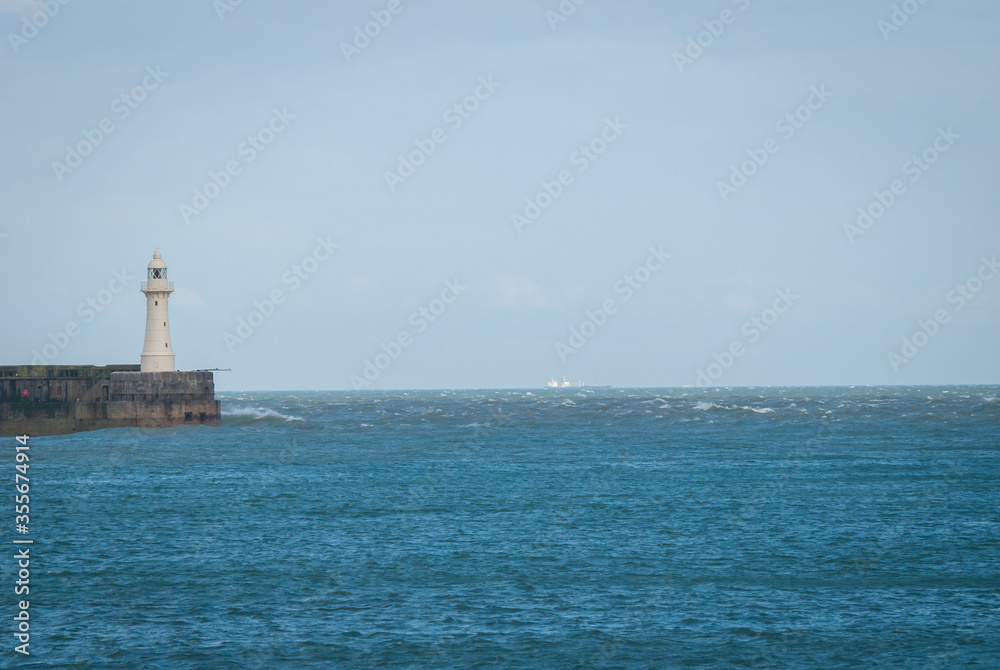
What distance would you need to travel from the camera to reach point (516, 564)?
26.7m

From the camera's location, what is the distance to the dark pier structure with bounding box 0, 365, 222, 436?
74500 mm

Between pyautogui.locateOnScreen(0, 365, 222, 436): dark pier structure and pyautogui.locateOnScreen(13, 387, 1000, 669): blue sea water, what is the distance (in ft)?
63.7

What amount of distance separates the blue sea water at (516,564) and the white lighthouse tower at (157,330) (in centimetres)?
2072

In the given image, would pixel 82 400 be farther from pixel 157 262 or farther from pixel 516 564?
pixel 516 564

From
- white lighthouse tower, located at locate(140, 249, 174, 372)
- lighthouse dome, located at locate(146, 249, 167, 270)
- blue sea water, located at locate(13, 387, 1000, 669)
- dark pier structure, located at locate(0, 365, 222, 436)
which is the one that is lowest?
blue sea water, located at locate(13, 387, 1000, 669)

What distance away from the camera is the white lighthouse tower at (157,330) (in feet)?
249

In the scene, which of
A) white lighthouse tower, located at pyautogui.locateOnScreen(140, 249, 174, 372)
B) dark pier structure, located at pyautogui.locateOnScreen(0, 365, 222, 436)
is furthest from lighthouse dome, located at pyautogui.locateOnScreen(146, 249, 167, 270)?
dark pier structure, located at pyautogui.locateOnScreen(0, 365, 222, 436)

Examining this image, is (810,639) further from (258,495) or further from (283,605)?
(258,495)

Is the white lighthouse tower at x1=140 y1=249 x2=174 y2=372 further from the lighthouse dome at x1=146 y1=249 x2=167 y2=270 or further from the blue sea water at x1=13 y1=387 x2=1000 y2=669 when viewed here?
the blue sea water at x1=13 y1=387 x2=1000 y2=669

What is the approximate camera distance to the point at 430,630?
800 inches

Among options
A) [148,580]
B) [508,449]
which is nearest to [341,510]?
[148,580]

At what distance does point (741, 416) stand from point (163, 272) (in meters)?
A: 66.6

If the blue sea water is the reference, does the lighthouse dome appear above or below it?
above

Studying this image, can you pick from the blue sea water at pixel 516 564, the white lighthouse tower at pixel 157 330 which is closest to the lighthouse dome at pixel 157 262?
the white lighthouse tower at pixel 157 330
